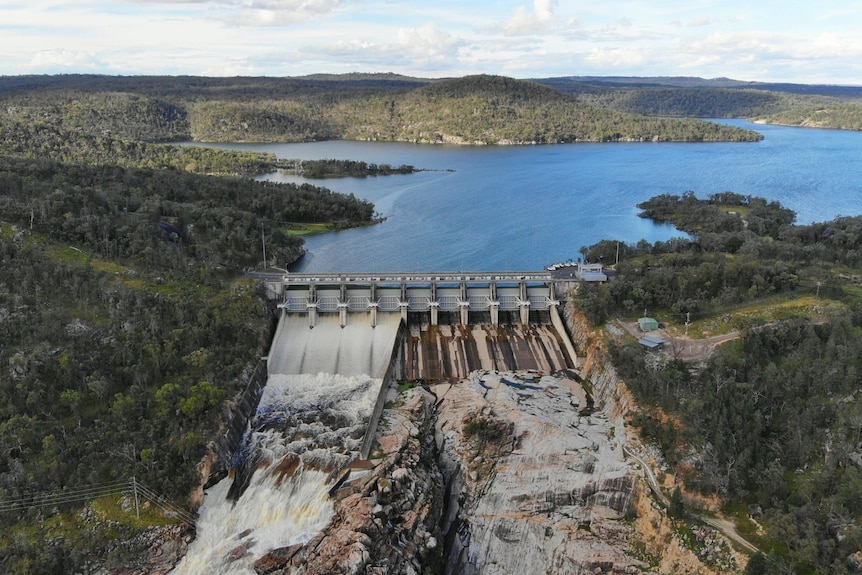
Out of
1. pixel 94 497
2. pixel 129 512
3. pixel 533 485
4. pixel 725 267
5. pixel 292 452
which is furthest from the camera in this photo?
pixel 725 267

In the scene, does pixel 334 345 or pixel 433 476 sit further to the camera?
pixel 334 345

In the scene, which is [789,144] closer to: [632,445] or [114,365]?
[632,445]

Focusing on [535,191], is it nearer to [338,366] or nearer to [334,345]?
[334,345]

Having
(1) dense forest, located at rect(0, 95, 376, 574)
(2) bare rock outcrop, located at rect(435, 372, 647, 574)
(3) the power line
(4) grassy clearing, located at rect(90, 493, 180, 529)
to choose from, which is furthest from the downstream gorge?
(1) dense forest, located at rect(0, 95, 376, 574)

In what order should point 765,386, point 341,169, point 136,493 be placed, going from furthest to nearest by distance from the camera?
point 341,169 < point 765,386 < point 136,493

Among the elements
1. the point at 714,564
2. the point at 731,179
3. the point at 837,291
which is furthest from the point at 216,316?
the point at 731,179

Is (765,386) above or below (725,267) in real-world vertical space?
below

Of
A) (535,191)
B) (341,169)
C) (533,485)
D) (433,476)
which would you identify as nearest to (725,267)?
(533,485)
